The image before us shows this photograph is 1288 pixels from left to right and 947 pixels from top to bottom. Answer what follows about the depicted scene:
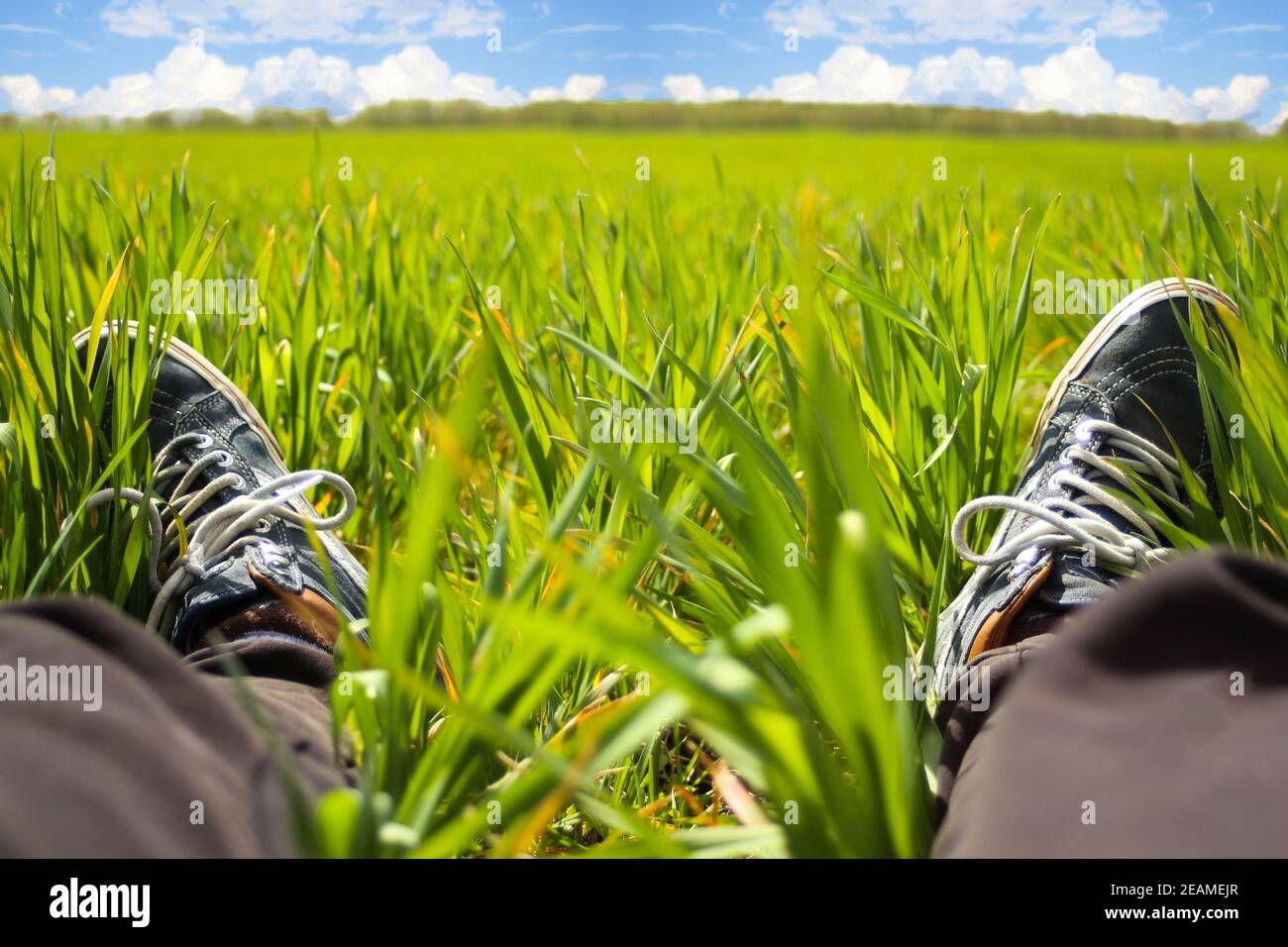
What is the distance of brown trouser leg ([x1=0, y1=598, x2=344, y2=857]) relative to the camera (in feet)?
1.32

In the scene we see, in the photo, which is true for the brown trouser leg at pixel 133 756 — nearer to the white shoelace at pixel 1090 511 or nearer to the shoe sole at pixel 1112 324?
the white shoelace at pixel 1090 511

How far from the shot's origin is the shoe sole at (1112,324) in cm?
102

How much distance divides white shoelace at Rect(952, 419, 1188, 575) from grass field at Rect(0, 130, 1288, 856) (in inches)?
1.9

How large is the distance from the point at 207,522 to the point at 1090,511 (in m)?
0.81

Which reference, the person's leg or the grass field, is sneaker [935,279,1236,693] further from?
the person's leg

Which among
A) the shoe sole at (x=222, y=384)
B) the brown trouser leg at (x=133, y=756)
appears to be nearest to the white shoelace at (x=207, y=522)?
the shoe sole at (x=222, y=384)

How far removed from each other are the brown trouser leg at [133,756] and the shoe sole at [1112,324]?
0.87 meters

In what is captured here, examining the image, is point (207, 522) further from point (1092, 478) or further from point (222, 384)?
point (1092, 478)

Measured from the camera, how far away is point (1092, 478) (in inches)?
36.6

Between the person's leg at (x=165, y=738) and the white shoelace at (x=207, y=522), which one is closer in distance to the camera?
the person's leg at (x=165, y=738)

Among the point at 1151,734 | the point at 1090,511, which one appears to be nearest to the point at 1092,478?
the point at 1090,511

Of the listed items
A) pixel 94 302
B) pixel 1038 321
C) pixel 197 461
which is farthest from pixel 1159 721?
pixel 1038 321
